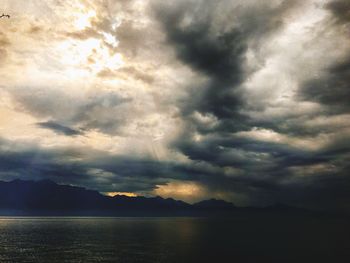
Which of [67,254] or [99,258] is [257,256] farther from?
Result: [67,254]

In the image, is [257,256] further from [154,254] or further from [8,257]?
[8,257]

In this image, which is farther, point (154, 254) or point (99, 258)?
point (154, 254)

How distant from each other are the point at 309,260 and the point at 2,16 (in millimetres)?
119767

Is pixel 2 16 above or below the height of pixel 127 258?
above

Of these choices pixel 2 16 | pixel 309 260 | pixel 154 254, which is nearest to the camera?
pixel 2 16

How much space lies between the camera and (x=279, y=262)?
107m

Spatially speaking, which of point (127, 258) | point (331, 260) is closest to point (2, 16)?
point (127, 258)

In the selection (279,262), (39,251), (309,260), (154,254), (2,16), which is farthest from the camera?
(39,251)

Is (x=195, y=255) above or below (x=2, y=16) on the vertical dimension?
below

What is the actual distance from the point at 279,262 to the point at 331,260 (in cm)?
2204

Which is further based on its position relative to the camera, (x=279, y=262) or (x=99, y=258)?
(x=99, y=258)

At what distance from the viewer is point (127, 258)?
116250mm

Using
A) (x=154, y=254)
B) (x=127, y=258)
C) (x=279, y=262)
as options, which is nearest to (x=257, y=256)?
(x=279, y=262)

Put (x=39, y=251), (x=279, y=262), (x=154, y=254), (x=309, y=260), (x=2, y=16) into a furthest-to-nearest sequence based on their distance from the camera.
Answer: (x=39, y=251), (x=154, y=254), (x=309, y=260), (x=279, y=262), (x=2, y=16)
